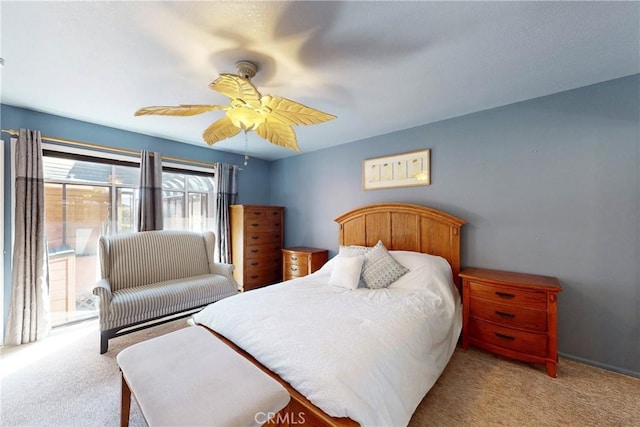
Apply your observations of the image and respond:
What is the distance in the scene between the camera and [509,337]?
6.95 ft

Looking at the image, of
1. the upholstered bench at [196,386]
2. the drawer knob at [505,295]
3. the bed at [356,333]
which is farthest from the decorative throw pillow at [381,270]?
the upholstered bench at [196,386]

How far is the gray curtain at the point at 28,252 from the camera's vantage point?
2.46 m

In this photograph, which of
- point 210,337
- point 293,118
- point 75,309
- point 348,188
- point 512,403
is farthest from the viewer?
point 348,188

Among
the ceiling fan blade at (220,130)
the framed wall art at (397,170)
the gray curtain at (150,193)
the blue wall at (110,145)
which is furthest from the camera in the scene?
the gray curtain at (150,193)

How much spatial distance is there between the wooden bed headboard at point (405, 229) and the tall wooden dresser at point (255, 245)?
132 centimetres

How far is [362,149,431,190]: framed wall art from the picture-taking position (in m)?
3.03

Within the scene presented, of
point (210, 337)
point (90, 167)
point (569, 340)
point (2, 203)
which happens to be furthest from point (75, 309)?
point (569, 340)

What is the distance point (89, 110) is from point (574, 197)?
15.6 ft

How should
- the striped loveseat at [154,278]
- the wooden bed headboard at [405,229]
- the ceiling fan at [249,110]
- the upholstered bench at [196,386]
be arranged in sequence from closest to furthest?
the upholstered bench at [196,386] → the ceiling fan at [249,110] → the striped loveseat at [154,278] → the wooden bed headboard at [405,229]

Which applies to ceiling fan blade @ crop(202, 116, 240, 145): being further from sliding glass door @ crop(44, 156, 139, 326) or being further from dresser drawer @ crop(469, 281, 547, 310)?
dresser drawer @ crop(469, 281, 547, 310)

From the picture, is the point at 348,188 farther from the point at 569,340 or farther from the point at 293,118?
the point at 569,340

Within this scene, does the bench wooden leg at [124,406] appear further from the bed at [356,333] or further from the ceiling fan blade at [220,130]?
the ceiling fan blade at [220,130]

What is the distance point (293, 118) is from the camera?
1.87 meters

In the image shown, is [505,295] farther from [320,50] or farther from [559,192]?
[320,50]
